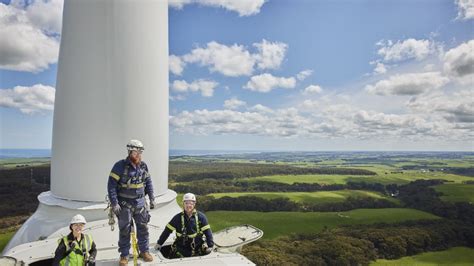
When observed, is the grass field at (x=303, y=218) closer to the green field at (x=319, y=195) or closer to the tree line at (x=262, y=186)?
the green field at (x=319, y=195)

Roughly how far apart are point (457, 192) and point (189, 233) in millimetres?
55102

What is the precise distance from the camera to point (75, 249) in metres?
4.76

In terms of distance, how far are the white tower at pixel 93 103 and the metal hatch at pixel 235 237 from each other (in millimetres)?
1570

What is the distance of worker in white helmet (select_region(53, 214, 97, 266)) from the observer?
4723mm

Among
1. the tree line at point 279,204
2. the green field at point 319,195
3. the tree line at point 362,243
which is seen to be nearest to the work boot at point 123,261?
the tree line at point 362,243

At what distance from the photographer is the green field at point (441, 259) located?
2853 cm

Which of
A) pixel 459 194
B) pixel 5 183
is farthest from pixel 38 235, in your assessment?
pixel 459 194

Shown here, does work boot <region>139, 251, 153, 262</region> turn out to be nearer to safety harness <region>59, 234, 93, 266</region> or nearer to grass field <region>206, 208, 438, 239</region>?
safety harness <region>59, 234, 93, 266</region>

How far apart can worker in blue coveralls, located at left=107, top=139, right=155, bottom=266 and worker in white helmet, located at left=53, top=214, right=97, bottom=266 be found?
2.03ft

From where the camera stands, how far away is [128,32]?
6.80 metres

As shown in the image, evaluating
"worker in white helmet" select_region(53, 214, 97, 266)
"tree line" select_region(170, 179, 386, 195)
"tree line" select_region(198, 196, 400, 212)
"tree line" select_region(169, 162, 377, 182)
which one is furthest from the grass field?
"worker in white helmet" select_region(53, 214, 97, 266)

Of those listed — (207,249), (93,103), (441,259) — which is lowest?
(441,259)

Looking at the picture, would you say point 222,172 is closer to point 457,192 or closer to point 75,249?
point 457,192

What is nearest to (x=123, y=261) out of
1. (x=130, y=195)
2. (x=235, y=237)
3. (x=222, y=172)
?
(x=130, y=195)
